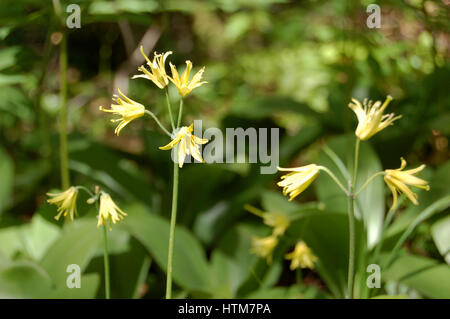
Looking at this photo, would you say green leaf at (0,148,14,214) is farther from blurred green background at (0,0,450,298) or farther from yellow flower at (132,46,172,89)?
yellow flower at (132,46,172,89)

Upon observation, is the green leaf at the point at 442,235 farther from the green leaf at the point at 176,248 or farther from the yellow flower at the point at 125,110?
the yellow flower at the point at 125,110

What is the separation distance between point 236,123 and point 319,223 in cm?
85

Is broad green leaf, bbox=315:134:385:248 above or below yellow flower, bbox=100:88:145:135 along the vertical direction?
below

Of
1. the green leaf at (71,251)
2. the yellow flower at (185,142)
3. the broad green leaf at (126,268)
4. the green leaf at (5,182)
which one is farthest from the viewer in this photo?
the green leaf at (5,182)

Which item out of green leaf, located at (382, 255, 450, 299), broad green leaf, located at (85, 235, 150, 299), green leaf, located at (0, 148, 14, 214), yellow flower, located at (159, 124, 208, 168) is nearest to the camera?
yellow flower, located at (159, 124, 208, 168)

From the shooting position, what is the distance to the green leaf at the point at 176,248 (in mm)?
1172

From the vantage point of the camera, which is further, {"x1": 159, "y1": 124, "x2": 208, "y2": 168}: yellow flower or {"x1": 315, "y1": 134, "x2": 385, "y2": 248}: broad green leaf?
{"x1": 315, "y1": 134, "x2": 385, "y2": 248}: broad green leaf

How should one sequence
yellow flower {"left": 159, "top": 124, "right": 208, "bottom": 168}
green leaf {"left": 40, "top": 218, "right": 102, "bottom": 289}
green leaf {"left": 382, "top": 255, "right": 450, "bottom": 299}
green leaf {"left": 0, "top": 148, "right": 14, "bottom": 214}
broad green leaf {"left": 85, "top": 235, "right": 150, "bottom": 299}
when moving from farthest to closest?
green leaf {"left": 0, "top": 148, "right": 14, "bottom": 214}, broad green leaf {"left": 85, "top": 235, "right": 150, "bottom": 299}, green leaf {"left": 40, "top": 218, "right": 102, "bottom": 289}, green leaf {"left": 382, "top": 255, "right": 450, "bottom": 299}, yellow flower {"left": 159, "top": 124, "right": 208, "bottom": 168}

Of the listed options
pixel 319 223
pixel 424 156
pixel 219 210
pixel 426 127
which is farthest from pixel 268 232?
pixel 424 156

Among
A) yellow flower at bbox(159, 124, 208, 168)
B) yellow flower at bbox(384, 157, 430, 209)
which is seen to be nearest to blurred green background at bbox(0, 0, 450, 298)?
yellow flower at bbox(384, 157, 430, 209)

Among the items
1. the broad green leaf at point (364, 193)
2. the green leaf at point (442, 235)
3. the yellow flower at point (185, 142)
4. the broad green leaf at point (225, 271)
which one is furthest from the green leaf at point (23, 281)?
the green leaf at point (442, 235)

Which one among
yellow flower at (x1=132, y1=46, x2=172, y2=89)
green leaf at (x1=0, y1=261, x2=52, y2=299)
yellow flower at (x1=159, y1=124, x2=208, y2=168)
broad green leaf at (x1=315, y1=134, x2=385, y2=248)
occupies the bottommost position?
green leaf at (x1=0, y1=261, x2=52, y2=299)

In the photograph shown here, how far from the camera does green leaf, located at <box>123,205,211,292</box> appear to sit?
1.17 m
